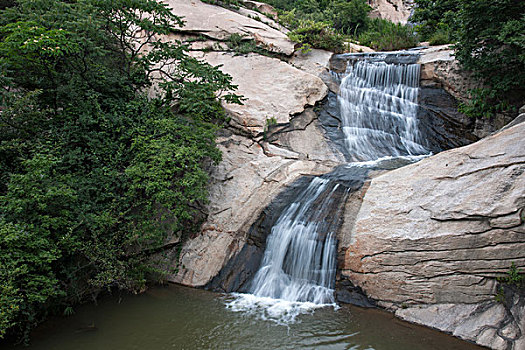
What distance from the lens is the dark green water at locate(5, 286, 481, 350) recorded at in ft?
15.0

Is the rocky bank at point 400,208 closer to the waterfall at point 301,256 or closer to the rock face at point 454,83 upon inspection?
the rock face at point 454,83

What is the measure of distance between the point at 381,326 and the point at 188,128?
5.54m

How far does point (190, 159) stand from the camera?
273 inches

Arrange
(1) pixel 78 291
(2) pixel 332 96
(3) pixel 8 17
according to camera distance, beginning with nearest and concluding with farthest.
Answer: (1) pixel 78 291 < (3) pixel 8 17 < (2) pixel 332 96

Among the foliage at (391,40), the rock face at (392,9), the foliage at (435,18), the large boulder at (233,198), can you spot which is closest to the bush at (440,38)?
the foliage at (435,18)

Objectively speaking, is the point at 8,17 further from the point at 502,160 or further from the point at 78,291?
the point at 502,160

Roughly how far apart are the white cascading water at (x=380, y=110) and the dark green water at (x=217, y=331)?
515 centimetres

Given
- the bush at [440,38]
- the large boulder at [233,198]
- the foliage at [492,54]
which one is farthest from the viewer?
the bush at [440,38]

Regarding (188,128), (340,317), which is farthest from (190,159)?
(340,317)

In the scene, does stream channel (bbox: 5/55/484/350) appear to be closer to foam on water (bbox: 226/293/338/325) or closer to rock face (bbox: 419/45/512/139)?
foam on water (bbox: 226/293/338/325)

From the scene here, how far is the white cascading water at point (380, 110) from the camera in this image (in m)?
9.65

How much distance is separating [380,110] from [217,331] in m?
8.32

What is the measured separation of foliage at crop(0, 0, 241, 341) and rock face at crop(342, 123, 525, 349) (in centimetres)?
369

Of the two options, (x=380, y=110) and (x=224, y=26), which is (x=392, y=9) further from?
(x=380, y=110)
